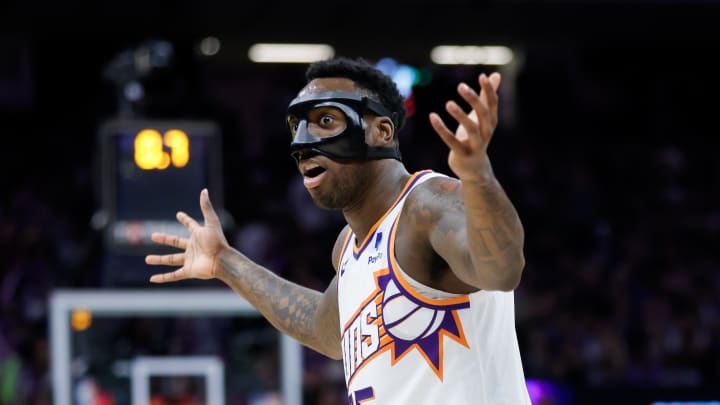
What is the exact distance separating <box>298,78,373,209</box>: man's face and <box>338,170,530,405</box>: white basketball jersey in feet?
0.47

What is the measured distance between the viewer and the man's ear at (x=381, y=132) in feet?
11.7

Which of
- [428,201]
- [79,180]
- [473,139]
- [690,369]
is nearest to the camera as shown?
[473,139]

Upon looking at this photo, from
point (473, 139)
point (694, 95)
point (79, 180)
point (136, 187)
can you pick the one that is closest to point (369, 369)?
point (473, 139)

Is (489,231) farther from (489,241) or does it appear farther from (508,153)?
(508,153)

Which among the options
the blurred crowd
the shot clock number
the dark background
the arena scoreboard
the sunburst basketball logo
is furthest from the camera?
the blurred crowd

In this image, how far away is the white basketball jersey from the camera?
10.6ft

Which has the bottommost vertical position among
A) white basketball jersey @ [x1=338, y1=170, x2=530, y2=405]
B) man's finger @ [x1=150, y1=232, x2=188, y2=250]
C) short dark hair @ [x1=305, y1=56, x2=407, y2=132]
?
white basketball jersey @ [x1=338, y1=170, x2=530, y2=405]

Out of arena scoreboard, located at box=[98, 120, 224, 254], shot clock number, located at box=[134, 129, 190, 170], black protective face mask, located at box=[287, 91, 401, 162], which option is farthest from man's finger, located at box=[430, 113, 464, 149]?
shot clock number, located at box=[134, 129, 190, 170]

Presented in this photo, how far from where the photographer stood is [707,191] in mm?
13164

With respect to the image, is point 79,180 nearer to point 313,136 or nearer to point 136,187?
point 136,187

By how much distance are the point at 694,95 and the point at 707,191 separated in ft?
4.53

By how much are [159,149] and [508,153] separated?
527cm

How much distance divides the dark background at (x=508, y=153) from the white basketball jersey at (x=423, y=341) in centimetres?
578

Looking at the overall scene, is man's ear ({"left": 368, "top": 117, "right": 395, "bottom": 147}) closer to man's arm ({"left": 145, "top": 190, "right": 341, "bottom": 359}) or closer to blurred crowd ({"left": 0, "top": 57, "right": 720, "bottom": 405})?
man's arm ({"left": 145, "top": 190, "right": 341, "bottom": 359})
